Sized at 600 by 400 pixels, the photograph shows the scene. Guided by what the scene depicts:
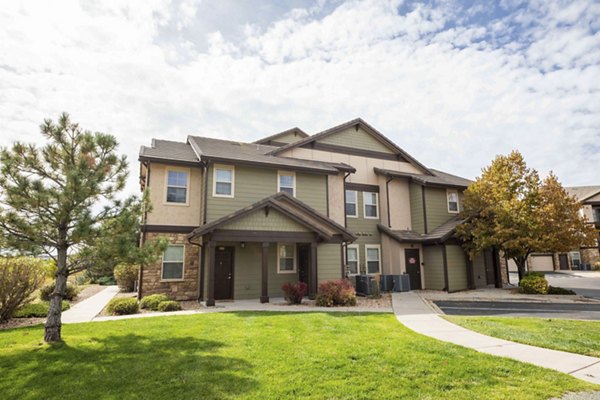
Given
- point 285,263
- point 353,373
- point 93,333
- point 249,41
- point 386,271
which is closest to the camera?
point 353,373

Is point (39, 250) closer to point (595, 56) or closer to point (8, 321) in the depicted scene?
point (8, 321)

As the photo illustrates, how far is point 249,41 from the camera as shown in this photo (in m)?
10.4

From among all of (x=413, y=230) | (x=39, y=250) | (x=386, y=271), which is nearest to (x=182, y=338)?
(x=39, y=250)

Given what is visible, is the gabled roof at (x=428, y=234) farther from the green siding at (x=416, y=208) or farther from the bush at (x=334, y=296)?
the bush at (x=334, y=296)

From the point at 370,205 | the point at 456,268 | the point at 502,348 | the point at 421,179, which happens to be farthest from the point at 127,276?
the point at 456,268

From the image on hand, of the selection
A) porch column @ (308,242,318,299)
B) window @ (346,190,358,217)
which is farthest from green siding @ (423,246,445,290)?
porch column @ (308,242,318,299)

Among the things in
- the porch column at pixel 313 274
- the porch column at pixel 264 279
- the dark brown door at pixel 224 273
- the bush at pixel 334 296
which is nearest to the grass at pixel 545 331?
the bush at pixel 334 296

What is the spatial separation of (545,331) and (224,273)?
11.1 metres

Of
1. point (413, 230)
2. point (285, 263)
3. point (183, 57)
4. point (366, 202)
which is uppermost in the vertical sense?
point (183, 57)

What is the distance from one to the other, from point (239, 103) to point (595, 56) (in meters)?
12.5

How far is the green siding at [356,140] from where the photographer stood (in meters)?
19.9

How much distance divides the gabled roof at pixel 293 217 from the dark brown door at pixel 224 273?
4.85ft

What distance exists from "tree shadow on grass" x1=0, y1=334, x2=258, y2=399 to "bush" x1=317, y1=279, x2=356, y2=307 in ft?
21.4

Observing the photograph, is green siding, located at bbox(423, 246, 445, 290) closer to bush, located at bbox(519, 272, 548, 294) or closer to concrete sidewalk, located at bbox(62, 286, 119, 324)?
bush, located at bbox(519, 272, 548, 294)
